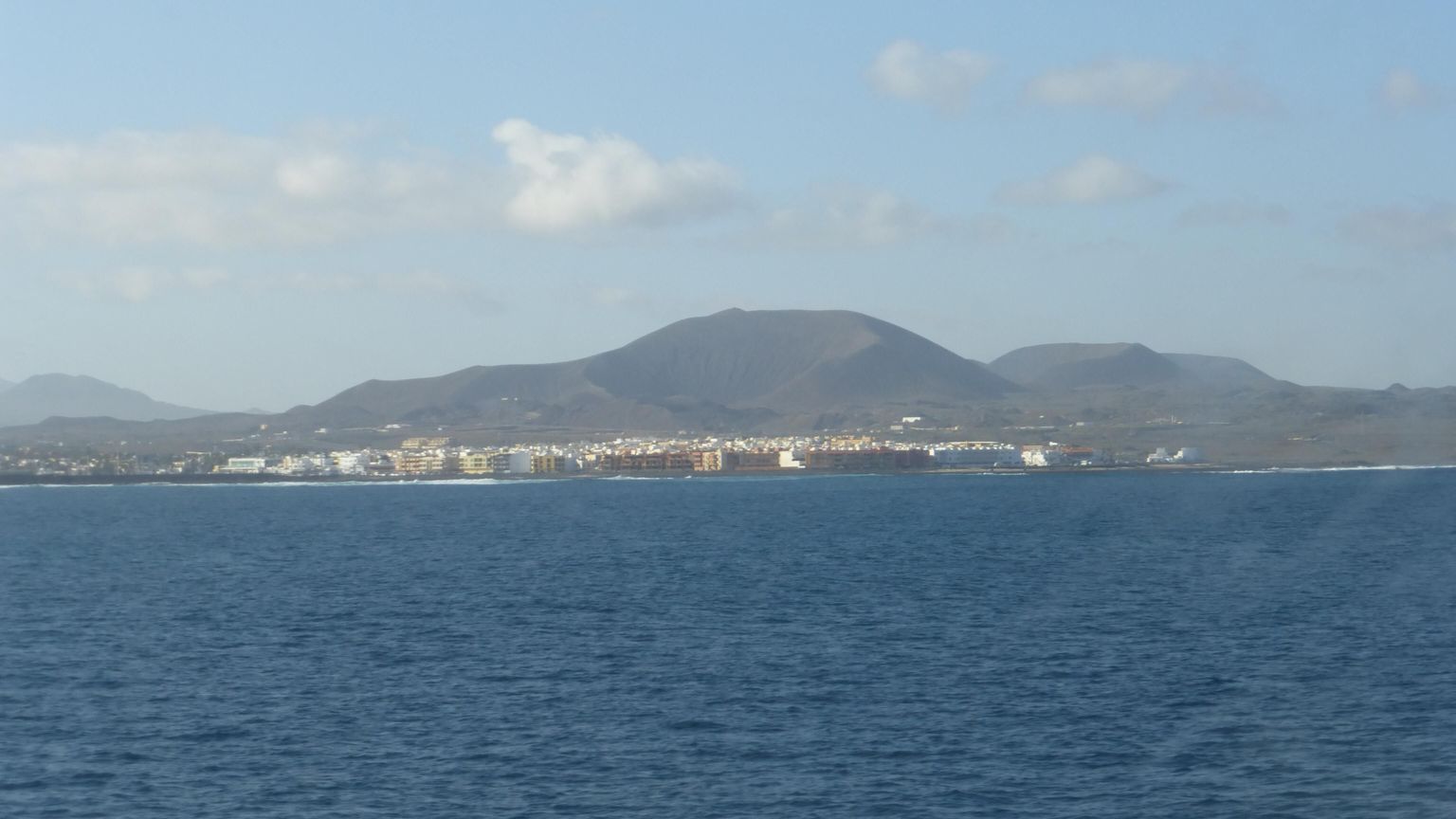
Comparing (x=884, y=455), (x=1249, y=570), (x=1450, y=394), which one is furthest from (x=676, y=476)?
(x=1249, y=570)

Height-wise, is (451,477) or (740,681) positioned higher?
(451,477)

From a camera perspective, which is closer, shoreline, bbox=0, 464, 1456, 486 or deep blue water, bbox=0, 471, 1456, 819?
deep blue water, bbox=0, 471, 1456, 819

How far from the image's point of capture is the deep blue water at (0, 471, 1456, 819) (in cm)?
2269

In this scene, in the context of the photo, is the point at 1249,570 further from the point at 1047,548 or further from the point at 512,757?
the point at 512,757

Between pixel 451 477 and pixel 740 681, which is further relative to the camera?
pixel 451 477

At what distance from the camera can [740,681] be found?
3089 cm

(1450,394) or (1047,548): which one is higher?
(1450,394)

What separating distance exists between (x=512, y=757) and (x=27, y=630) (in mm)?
21020

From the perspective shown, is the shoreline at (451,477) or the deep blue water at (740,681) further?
the shoreline at (451,477)

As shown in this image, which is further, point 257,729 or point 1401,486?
point 1401,486

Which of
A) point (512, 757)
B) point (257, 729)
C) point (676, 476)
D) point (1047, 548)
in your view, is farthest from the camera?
point (676, 476)

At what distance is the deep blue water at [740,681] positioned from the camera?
74.4ft

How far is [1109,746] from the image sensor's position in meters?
25.1

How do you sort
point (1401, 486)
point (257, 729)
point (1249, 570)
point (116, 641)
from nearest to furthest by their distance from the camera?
point (257, 729) → point (116, 641) → point (1249, 570) → point (1401, 486)
